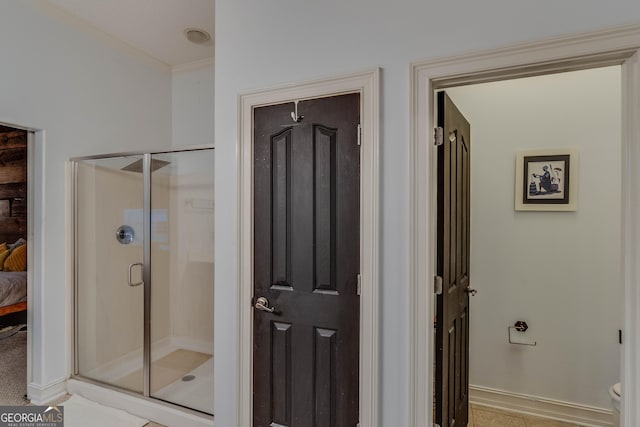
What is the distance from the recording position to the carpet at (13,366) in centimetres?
255

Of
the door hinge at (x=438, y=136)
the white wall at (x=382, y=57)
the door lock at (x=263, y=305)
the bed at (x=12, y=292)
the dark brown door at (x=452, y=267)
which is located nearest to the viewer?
the white wall at (x=382, y=57)

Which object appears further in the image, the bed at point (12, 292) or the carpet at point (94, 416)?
the bed at point (12, 292)

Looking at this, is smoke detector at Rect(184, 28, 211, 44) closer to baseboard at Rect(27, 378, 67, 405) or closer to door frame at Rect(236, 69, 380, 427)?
door frame at Rect(236, 69, 380, 427)

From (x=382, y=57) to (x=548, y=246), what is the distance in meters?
1.75

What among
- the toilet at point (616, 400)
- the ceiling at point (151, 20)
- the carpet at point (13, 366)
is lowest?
the carpet at point (13, 366)

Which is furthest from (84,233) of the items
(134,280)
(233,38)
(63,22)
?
(233,38)

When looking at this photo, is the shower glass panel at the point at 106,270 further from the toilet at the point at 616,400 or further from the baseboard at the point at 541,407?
the toilet at the point at 616,400

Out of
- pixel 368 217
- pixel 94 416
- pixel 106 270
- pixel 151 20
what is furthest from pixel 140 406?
pixel 151 20

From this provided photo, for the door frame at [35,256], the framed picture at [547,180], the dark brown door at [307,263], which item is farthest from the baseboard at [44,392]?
the framed picture at [547,180]

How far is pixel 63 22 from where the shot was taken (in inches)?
103

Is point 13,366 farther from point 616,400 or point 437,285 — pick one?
point 616,400

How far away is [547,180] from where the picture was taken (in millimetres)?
2312

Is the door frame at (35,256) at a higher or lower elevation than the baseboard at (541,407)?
higher

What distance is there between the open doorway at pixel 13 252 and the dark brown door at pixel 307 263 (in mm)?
2629
